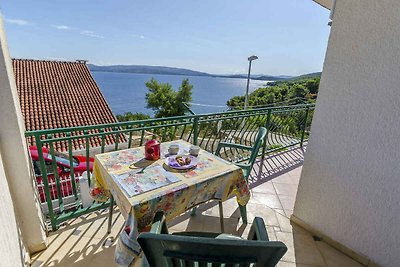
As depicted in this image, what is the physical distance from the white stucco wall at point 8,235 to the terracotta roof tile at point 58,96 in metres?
7.33

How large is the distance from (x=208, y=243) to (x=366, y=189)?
1.62m

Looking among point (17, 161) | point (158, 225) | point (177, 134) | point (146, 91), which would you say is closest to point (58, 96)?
point (177, 134)

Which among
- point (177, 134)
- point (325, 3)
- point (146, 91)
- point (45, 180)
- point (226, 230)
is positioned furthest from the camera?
point (146, 91)

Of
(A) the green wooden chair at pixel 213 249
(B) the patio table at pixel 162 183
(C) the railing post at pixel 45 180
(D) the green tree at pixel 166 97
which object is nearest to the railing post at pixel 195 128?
(B) the patio table at pixel 162 183

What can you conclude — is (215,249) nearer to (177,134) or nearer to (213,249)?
(213,249)

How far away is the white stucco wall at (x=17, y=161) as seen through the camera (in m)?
1.34

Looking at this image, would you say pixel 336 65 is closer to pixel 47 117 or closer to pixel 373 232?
pixel 373 232

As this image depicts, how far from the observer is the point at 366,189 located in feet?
5.43

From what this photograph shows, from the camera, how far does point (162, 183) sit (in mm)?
1357

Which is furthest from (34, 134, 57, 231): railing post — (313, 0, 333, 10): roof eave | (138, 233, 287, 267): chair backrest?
(313, 0, 333, 10): roof eave

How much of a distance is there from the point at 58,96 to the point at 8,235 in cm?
1068

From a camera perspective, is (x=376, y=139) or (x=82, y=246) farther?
(x=82, y=246)

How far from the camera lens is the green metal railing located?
1851 millimetres

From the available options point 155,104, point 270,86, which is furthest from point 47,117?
point 270,86
